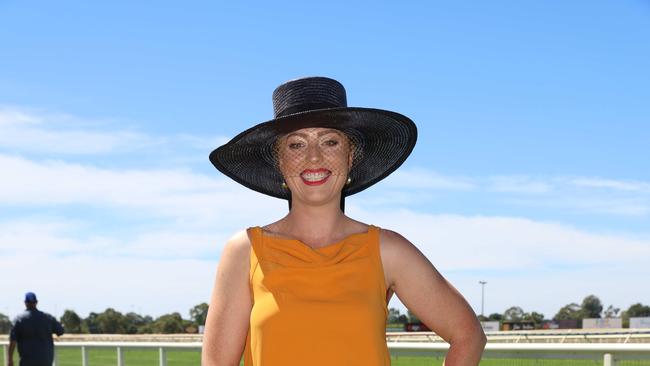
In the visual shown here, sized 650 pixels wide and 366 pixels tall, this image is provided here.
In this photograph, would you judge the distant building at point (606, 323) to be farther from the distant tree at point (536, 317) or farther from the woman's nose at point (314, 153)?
the woman's nose at point (314, 153)

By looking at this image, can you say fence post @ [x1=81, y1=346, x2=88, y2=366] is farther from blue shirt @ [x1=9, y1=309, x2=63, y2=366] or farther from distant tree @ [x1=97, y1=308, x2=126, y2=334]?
distant tree @ [x1=97, y1=308, x2=126, y2=334]

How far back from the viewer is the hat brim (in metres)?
2.72

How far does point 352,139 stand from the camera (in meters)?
2.87

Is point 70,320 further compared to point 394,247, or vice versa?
point 70,320

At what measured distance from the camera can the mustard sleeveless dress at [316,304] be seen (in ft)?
8.08

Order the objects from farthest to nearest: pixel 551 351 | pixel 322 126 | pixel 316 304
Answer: pixel 551 351, pixel 322 126, pixel 316 304

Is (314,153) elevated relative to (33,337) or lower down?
elevated

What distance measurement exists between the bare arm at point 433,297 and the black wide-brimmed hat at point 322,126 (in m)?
0.35

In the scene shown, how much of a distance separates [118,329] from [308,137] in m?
109

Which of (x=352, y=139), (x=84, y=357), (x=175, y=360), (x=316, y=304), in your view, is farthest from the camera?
(x=84, y=357)

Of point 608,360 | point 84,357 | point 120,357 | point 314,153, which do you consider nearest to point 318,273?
point 314,153

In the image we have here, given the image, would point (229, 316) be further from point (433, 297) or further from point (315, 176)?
point (433, 297)

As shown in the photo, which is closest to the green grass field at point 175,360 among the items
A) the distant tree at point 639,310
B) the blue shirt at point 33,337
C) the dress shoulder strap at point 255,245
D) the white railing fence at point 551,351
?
the white railing fence at point 551,351

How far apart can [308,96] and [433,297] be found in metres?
0.69
